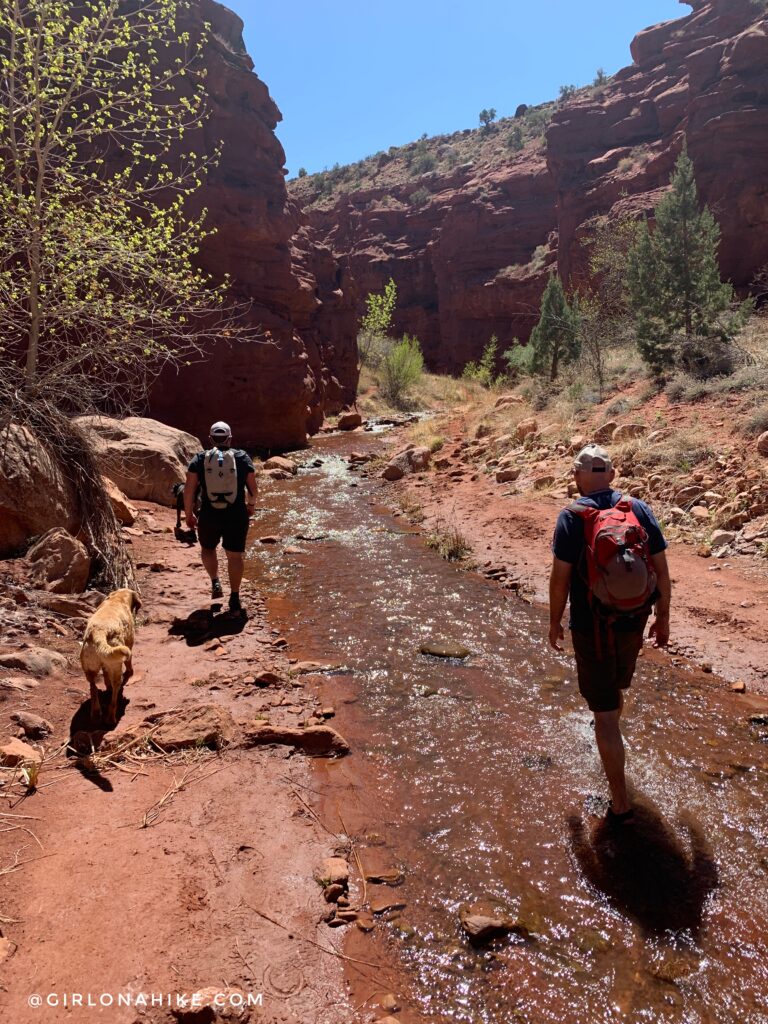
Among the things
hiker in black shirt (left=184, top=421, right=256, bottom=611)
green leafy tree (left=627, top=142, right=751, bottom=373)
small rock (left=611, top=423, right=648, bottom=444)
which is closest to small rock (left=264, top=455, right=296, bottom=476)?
small rock (left=611, top=423, right=648, bottom=444)

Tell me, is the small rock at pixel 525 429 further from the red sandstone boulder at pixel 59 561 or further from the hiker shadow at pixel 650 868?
the hiker shadow at pixel 650 868

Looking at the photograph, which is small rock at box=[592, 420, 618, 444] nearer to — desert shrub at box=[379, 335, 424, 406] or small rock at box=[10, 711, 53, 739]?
small rock at box=[10, 711, 53, 739]

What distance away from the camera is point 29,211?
5465 millimetres

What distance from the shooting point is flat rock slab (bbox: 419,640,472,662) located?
536 cm

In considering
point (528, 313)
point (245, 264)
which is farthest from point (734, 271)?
point (245, 264)

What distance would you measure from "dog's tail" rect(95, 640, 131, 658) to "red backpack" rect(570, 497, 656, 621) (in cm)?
280

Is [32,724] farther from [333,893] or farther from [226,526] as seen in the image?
[226,526]

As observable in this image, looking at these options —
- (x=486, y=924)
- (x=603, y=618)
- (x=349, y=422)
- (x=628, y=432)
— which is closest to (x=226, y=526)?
(x=603, y=618)

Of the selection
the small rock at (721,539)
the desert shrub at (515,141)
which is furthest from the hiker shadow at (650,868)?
the desert shrub at (515,141)

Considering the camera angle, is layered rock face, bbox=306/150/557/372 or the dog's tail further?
layered rock face, bbox=306/150/557/372

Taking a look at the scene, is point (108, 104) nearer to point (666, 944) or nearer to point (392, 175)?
point (666, 944)

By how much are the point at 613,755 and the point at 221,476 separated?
4218 millimetres

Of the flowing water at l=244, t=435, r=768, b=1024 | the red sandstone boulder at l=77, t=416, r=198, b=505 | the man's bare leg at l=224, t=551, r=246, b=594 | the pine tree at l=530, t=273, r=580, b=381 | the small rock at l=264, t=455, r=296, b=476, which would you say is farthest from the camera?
the pine tree at l=530, t=273, r=580, b=381

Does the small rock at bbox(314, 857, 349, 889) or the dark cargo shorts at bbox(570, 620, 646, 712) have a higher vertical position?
the dark cargo shorts at bbox(570, 620, 646, 712)
